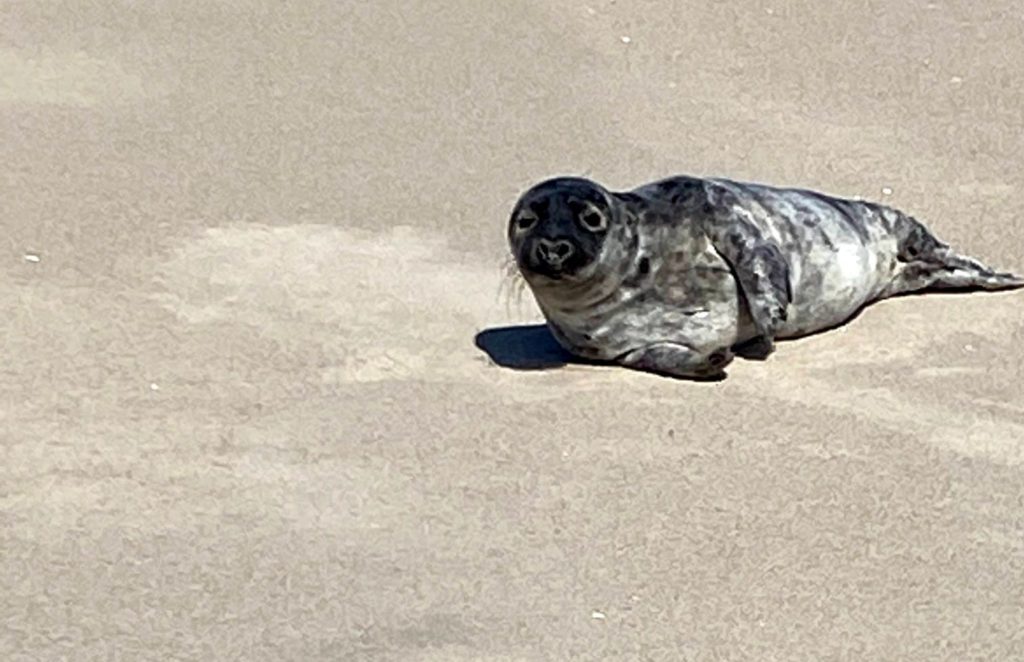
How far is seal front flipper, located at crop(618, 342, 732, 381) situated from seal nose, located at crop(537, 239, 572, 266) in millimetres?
375

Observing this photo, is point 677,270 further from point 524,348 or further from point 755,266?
point 524,348

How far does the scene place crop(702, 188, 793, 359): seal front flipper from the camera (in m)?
6.52

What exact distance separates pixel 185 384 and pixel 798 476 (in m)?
1.65

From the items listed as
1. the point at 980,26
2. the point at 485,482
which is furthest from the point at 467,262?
the point at 980,26

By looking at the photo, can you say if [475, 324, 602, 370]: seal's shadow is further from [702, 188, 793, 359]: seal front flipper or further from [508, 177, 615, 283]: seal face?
[702, 188, 793, 359]: seal front flipper

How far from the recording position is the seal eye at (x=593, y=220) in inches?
252

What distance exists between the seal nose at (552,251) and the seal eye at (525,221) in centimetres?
8

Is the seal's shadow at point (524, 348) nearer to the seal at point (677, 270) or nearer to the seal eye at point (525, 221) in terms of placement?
the seal at point (677, 270)

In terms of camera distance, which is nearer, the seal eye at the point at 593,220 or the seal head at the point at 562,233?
the seal head at the point at 562,233

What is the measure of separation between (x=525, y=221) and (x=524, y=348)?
0.45m

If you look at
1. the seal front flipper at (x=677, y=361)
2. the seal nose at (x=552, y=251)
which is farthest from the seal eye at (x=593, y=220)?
the seal front flipper at (x=677, y=361)

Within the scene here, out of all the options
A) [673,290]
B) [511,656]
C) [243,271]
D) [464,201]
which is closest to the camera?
[511,656]

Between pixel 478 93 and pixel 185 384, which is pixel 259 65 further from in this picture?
pixel 185 384

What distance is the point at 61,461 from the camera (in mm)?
5516
